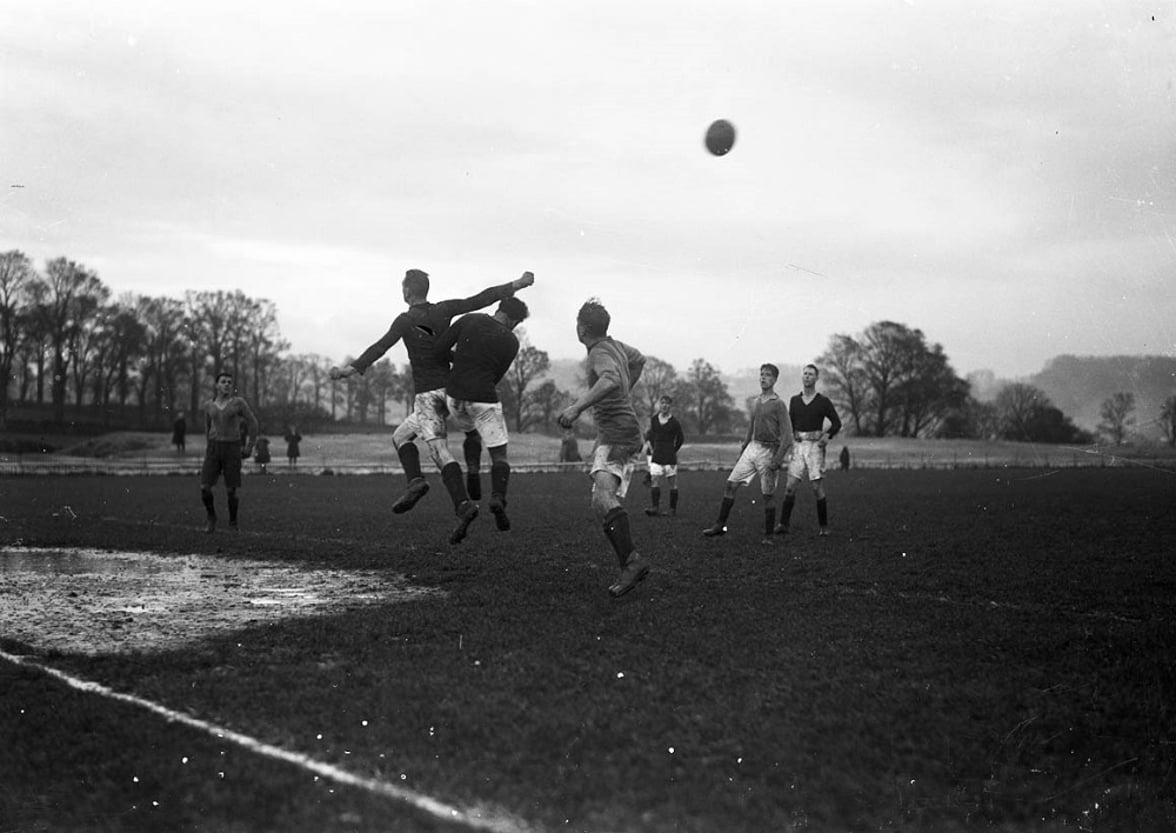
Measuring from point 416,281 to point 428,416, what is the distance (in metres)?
1.35

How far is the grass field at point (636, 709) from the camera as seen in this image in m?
3.80

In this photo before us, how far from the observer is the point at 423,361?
9500 millimetres

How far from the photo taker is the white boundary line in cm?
358

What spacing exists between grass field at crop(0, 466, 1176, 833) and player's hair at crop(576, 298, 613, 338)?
243 centimetres

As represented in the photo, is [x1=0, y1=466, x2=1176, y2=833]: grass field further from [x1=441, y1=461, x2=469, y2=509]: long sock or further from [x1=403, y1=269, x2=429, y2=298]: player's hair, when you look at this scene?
[x1=403, y1=269, x2=429, y2=298]: player's hair

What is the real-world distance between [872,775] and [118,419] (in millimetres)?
64913

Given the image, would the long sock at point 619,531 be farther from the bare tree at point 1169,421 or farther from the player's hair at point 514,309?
the bare tree at point 1169,421

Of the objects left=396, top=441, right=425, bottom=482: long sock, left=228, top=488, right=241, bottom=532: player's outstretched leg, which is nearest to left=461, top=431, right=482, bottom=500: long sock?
left=396, top=441, right=425, bottom=482: long sock

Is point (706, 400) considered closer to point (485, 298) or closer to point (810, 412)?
point (810, 412)

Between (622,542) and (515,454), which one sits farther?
(515,454)

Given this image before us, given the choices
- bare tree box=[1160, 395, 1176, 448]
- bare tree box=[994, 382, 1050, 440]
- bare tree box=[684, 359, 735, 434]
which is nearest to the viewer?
bare tree box=[1160, 395, 1176, 448]

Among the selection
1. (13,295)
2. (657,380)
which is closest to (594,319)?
(13,295)

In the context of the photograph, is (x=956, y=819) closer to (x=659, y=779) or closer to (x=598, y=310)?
(x=659, y=779)

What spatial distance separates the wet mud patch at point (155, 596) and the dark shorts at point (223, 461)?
256cm
